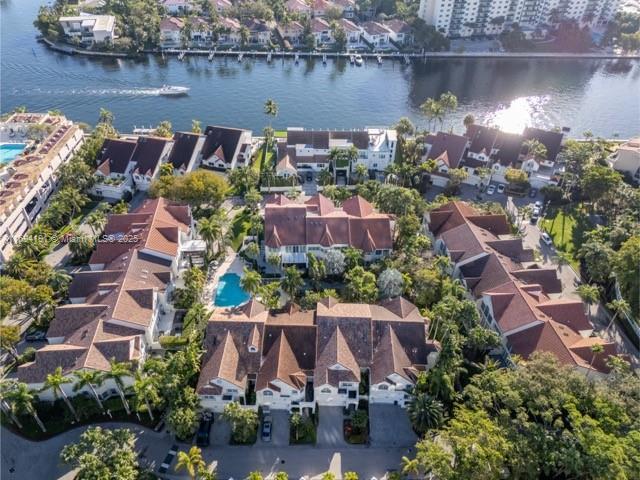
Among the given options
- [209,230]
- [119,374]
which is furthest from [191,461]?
[209,230]

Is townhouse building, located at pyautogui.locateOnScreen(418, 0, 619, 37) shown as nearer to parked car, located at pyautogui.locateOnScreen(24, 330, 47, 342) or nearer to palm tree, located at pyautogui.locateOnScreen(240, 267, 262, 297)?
palm tree, located at pyautogui.locateOnScreen(240, 267, 262, 297)

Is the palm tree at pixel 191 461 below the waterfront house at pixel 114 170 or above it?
below

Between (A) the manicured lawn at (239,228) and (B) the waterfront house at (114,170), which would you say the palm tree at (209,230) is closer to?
(A) the manicured lawn at (239,228)

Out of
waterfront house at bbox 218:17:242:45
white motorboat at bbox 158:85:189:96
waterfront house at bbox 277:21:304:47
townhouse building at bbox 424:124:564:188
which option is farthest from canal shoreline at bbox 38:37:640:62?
townhouse building at bbox 424:124:564:188

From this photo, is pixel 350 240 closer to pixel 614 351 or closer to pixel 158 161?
pixel 614 351

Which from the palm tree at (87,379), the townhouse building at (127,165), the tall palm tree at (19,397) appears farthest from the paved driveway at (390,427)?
the townhouse building at (127,165)

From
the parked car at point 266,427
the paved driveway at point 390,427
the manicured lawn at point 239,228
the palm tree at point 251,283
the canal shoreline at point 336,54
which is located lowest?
the paved driveway at point 390,427
